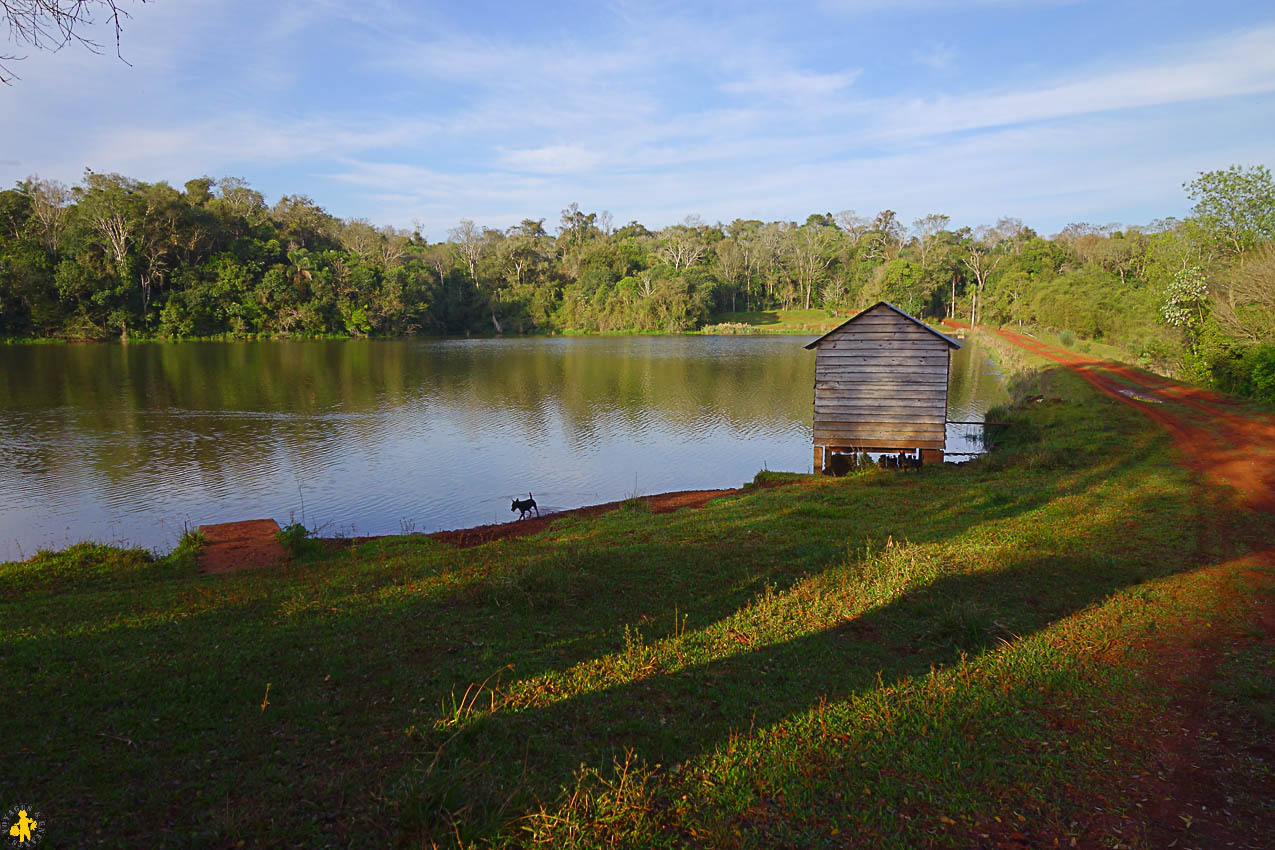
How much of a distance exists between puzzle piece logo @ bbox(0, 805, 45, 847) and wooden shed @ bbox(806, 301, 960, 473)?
17.1 meters

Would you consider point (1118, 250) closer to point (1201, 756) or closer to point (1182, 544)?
point (1182, 544)

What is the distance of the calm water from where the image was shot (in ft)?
55.7

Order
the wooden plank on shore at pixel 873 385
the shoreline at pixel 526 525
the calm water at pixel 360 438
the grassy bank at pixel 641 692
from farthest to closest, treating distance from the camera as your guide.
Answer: the wooden plank on shore at pixel 873 385 → the calm water at pixel 360 438 → the shoreline at pixel 526 525 → the grassy bank at pixel 641 692

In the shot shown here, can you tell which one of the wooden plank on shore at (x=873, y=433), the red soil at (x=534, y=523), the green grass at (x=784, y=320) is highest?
the green grass at (x=784, y=320)

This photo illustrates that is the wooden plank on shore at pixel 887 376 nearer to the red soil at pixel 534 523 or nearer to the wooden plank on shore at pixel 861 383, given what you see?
the wooden plank on shore at pixel 861 383

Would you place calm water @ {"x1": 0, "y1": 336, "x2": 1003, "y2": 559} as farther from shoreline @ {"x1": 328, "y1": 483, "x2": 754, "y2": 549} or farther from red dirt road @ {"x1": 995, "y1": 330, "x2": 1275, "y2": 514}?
red dirt road @ {"x1": 995, "y1": 330, "x2": 1275, "y2": 514}

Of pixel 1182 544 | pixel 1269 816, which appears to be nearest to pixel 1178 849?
pixel 1269 816

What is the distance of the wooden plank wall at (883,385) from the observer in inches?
724

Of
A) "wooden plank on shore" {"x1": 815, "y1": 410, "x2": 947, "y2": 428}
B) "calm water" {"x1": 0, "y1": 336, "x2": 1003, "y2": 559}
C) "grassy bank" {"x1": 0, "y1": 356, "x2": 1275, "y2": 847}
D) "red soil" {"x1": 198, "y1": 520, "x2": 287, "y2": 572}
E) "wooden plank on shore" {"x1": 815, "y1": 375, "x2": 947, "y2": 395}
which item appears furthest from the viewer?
"wooden plank on shore" {"x1": 815, "y1": 410, "x2": 947, "y2": 428}

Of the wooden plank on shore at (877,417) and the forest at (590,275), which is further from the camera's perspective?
the forest at (590,275)

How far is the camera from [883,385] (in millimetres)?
18781

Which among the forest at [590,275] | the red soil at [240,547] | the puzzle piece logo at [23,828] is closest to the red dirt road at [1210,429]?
the forest at [590,275]

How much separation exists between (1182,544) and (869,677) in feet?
22.9

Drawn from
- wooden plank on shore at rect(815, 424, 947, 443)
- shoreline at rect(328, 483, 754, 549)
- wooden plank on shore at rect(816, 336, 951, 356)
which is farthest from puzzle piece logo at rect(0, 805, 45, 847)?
wooden plank on shore at rect(815, 424, 947, 443)
